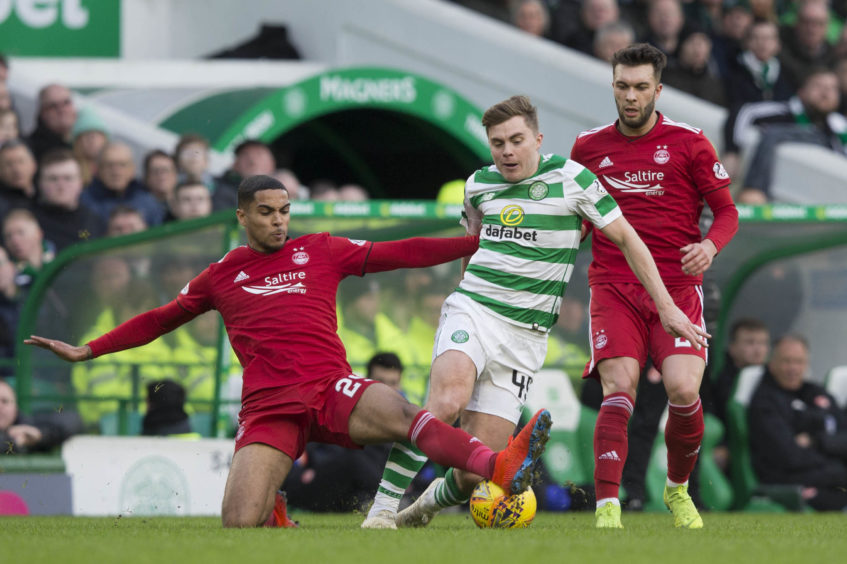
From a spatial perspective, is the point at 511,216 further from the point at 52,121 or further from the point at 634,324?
the point at 52,121

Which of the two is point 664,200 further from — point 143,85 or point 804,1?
point 804,1

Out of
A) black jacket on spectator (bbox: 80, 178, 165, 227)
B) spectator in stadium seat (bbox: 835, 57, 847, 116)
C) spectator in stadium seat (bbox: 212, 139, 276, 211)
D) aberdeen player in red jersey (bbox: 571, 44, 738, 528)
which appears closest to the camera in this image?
aberdeen player in red jersey (bbox: 571, 44, 738, 528)

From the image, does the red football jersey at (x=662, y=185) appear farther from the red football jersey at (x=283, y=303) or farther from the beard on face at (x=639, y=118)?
the red football jersey at (x=283, y=303)

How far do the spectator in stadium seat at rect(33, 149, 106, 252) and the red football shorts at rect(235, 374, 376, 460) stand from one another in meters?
4.78

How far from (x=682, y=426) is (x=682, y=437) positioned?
0.25 ft

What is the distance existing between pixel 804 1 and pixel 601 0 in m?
3.35

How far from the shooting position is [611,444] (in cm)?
757

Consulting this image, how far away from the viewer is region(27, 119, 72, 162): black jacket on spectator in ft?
41.5

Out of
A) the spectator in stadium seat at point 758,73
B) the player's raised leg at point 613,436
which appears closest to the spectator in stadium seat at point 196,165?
the player's raised leg at point 613,436

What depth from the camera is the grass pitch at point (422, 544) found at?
559 centimetres

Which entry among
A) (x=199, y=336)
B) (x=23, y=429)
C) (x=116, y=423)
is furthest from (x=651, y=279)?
(x=23, y=429)

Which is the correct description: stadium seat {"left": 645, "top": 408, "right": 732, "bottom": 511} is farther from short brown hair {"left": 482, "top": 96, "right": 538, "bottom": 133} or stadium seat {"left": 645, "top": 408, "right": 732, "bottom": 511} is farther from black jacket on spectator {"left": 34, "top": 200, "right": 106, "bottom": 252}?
black jacket on spectator {"left": 34, "top": 200, "right": 106, "bottom": 252}

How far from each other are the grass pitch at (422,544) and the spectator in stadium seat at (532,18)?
8.52 m

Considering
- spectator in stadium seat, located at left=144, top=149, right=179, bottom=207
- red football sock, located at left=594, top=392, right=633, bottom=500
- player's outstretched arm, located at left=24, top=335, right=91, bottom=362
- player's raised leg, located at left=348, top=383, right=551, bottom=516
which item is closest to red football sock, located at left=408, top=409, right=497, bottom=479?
player's raised leg, located at left=348, top=383, right=551, bottom=516
